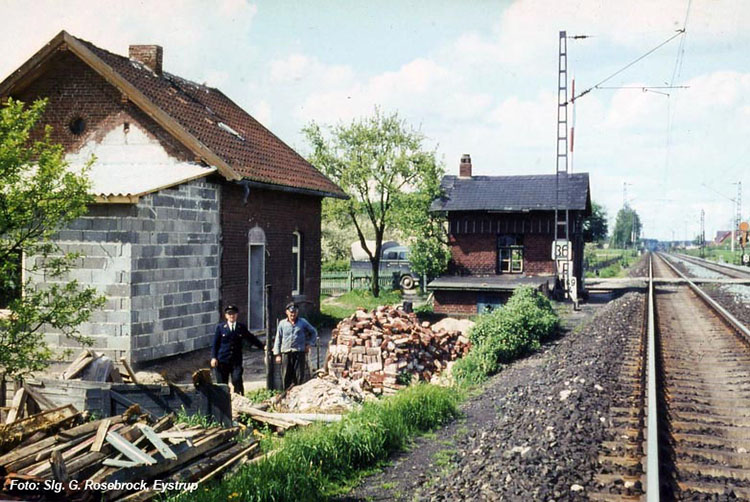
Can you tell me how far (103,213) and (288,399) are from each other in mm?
4827

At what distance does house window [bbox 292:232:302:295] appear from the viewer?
64.6 feet

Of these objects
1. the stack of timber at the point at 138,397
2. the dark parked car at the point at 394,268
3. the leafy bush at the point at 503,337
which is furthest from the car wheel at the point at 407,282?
the stack of timber at the point at 138,397

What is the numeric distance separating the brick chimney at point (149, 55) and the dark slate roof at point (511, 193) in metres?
15.1

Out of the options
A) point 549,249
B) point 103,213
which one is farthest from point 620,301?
point 103,213

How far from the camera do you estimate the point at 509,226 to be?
29109 mm

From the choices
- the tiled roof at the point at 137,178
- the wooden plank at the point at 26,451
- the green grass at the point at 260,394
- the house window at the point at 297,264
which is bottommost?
the green grass at the point at 260,394

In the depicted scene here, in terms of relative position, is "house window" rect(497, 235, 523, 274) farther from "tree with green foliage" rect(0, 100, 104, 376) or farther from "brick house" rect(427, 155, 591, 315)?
"tree with green foliage" rect(0, 100, 104, 376)

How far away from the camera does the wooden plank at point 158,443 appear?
6637mm

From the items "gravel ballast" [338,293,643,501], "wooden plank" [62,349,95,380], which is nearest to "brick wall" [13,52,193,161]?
"wooden plank" [62,349,95,380]

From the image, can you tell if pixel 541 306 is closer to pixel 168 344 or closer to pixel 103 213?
pixel 168 344

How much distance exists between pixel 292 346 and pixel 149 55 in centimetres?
1032

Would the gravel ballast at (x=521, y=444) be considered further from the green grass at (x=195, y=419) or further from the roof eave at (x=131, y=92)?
the roof eave at (x=131, y=92)

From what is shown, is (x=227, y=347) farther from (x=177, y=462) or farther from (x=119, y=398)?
(x=177, y=462)

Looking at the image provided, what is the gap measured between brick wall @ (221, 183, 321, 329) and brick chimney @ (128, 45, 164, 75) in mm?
4599
